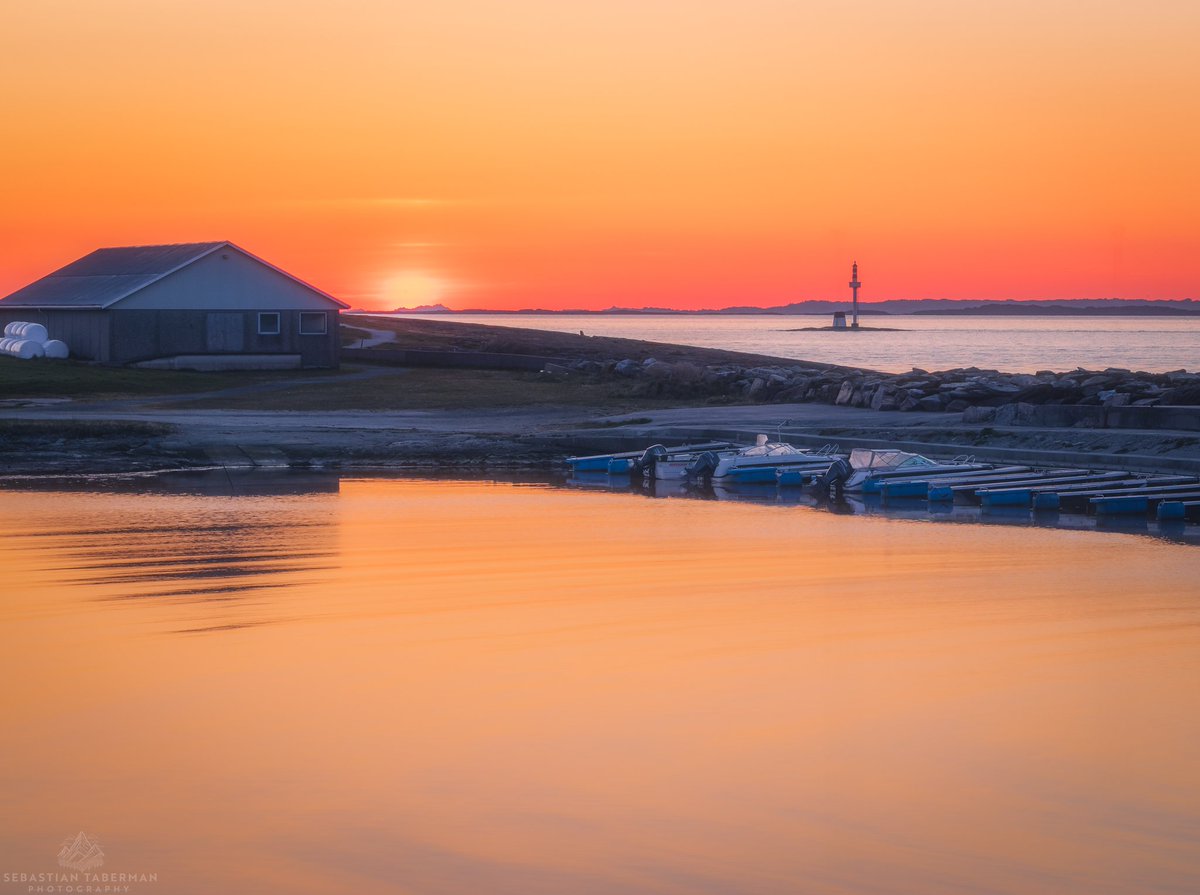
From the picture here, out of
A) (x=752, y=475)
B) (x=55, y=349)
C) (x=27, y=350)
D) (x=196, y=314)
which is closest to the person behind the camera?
(x=752, y=475)

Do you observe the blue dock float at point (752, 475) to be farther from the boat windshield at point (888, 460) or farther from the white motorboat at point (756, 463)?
the boat windshield at point (888, 460)

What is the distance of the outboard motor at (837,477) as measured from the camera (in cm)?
2298

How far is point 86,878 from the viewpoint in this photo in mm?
7008

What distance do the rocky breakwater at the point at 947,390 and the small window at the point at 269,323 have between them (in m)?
12.3

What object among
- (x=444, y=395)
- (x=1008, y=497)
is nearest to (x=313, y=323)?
(x=444, y=395)

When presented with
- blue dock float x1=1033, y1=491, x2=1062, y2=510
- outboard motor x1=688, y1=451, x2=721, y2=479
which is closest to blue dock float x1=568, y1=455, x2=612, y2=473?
outboard motor x1=688, y1=451, x2=721, y2=479

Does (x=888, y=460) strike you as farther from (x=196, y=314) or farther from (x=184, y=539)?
(x=196, y=314)

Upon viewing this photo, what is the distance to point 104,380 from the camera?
40312mm

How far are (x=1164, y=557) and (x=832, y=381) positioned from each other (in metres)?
20.8

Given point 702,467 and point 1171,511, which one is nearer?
point 1171,511

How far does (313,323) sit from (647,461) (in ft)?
80.0

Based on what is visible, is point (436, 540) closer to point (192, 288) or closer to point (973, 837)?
point (973, 837)

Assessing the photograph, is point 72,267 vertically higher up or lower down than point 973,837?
higher up

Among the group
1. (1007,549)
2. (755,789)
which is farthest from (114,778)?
(1007,549)
